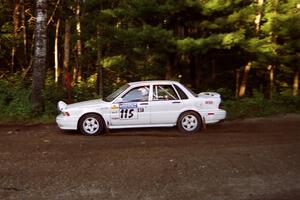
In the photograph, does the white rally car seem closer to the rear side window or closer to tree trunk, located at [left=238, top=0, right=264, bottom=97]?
the rear side window

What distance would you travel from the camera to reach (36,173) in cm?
891

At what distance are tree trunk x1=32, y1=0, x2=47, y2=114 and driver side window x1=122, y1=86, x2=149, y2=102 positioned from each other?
13.2 ft

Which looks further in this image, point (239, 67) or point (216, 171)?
point (239, 67)

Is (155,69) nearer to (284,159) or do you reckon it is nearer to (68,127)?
(68,127)

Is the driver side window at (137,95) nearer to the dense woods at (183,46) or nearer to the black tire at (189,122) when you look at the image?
the black tire at (189,122)

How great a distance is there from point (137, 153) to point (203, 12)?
7960mm

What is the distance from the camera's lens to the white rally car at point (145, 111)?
13.5 metres

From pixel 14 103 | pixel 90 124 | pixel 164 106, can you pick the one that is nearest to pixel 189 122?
pixel 164 106

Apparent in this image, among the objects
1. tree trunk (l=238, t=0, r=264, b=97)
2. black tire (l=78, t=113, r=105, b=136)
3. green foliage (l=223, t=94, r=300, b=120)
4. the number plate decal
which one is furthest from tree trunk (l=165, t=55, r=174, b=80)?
black tire (l=78, t=113, r=105, b=136)

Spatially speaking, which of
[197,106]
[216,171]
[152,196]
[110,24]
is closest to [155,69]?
[110,24]

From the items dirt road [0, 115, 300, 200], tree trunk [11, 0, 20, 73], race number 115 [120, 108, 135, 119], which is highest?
tree trunk [11, 0, 20, 73]

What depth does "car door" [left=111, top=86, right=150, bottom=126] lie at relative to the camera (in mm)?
13586

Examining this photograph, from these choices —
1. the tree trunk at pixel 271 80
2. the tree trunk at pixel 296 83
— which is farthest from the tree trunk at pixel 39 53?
the tree trunk at pixel 296 83

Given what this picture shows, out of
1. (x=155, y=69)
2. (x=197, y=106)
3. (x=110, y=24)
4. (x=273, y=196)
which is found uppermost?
(x=110, y=24)
